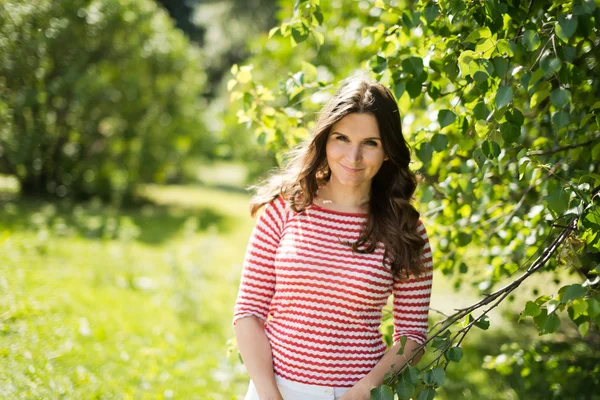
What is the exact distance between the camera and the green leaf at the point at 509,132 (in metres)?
1.71

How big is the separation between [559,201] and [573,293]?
0.28 metres

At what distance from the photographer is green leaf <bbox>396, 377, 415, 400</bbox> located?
5.60 ft

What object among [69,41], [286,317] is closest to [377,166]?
[286,317]

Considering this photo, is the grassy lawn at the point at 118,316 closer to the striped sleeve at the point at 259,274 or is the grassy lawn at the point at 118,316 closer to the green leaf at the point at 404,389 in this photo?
the striped sleeve at the point at 259,274

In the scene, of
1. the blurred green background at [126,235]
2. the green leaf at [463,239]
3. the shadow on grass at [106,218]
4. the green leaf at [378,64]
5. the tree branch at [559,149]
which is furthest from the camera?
the shadow on grass at [106,218]

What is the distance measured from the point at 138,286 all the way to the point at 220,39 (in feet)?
52.1

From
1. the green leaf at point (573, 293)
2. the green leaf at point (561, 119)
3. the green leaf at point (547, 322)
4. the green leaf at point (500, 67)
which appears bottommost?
the green leaf at point (547, 322)

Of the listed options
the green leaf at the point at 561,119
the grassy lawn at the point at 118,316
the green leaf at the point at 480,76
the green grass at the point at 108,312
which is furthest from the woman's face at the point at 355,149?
the green grass at the point at 108,312

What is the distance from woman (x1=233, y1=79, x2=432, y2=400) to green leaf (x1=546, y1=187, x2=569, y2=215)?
515mm

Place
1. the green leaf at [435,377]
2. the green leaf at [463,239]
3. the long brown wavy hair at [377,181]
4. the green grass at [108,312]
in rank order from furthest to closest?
1. the green grass at [108,312]
2. the green leaf at [463,239]
3. the long brown wavy hair at [377,181]
4. the green leaf at [435,377]

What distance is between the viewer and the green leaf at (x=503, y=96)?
1573mm

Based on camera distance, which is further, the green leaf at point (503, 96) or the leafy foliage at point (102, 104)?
the leafy foliage at point (102, 104)

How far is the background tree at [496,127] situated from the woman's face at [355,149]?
18 cm

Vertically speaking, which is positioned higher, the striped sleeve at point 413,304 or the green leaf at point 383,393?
the striped sleeve at point 413,304
